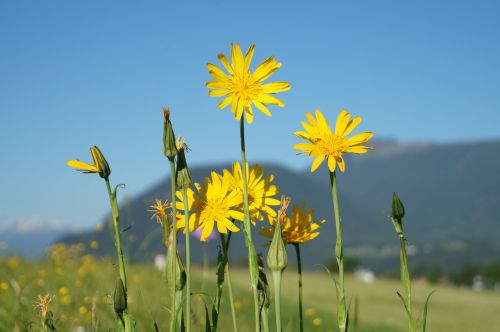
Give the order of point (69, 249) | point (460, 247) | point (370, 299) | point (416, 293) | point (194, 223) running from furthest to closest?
point (460, 247)
point (416, 293)
point (370, 299)
point (69, 249)
point (194, 223)

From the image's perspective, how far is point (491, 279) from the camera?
21016 mm

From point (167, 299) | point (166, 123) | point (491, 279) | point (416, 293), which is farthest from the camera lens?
point (491, 279)

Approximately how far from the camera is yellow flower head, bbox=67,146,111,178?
209 centimetres

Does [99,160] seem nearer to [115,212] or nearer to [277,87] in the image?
[115,212]

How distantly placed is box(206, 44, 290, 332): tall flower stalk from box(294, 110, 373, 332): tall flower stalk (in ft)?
0.95

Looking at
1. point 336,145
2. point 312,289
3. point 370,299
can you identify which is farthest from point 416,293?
point 336,145

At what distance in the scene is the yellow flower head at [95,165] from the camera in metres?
2.09

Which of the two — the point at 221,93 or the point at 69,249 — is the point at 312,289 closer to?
A: the point at 69,249

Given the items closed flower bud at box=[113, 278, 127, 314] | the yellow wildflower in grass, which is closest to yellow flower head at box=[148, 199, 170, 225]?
closed flower bud at box=[113, 278, 127, 314]

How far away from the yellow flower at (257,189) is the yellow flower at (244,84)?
0.35m

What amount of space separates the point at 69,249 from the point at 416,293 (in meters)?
7.07

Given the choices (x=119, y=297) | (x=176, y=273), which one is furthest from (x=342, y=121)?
(x=119, y=297)

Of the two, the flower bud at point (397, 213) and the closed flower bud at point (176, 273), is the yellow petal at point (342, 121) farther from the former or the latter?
the closed flower bud at point (176, 273)

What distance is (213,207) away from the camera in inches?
90.0
